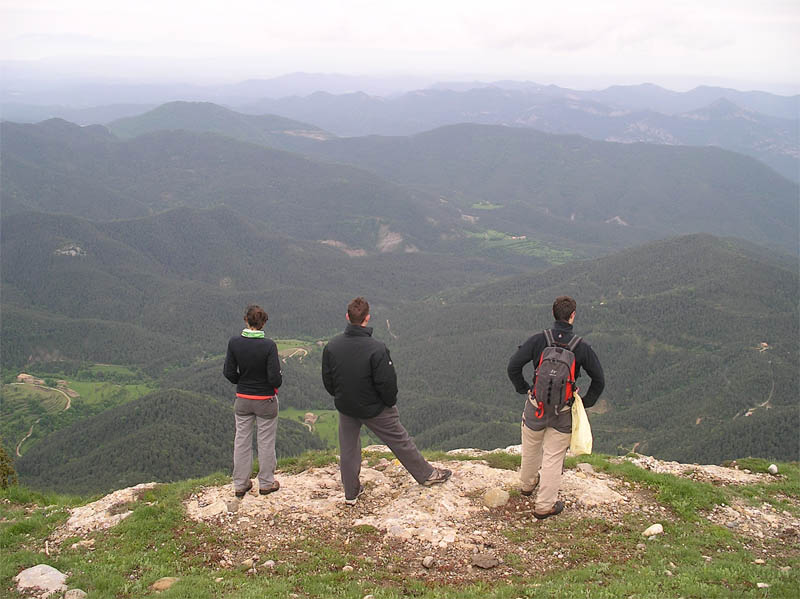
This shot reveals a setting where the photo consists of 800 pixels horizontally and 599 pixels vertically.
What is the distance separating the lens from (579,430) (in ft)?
35.8

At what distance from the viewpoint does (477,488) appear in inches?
503

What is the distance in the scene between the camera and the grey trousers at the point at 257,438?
12.0 metres

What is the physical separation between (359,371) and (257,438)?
3.42m

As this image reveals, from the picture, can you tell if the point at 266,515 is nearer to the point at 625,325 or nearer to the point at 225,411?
the point at 225,411

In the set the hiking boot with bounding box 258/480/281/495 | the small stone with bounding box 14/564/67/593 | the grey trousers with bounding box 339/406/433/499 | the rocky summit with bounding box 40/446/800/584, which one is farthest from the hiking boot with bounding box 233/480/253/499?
the small stone with bounding box 14/564/67/593

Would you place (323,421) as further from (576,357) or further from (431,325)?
(576,357)

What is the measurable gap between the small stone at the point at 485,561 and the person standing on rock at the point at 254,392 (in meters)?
4.95

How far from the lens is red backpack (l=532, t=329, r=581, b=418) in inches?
409

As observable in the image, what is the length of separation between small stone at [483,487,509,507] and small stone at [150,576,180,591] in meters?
6.32

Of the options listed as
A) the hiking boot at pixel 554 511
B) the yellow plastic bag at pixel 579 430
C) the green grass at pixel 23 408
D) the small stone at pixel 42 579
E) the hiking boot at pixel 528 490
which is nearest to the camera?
the small stone at pixel 42 579

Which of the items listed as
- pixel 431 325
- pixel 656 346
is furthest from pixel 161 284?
pixel 656 346

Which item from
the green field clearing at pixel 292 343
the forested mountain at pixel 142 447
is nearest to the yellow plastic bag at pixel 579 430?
the forested mountain at pixel 142 447

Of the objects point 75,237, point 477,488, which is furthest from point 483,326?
point 75,237

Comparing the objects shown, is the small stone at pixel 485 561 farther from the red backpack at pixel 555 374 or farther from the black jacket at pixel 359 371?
the black jacket at pixel 359 371
